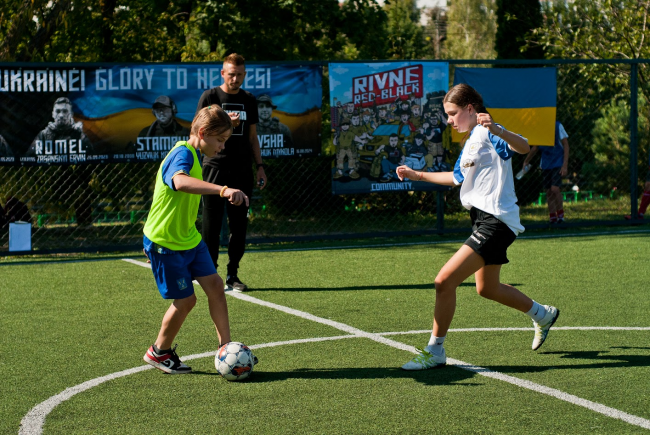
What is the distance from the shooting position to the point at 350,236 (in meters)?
11.9

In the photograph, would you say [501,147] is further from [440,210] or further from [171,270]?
[440,210]

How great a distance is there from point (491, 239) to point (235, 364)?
5.79 feet

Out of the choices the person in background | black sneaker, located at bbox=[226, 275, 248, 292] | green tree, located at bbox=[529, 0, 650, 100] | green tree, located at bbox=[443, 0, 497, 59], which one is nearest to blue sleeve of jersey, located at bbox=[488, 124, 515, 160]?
black sneaker, located at bbox=[226, 275, 248, 292]

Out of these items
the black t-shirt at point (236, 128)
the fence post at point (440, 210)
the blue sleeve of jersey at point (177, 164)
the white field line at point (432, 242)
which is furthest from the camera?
the fence post at point (440, 210)

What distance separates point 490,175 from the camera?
5.20 meters

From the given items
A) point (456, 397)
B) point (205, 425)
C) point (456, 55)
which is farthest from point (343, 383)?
point (456, 55)

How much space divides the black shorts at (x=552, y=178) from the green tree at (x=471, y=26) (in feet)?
135

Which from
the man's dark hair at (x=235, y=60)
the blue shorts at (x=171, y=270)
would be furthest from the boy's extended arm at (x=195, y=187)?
the man's dark hair at (x=235, y=60)

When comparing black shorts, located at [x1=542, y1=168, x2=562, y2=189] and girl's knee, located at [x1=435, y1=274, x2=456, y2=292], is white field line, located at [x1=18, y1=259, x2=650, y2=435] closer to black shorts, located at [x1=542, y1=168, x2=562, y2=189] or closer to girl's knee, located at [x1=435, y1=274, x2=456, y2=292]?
girl's knee, located at [x1=435, y1=274, x2=456, y2=292]

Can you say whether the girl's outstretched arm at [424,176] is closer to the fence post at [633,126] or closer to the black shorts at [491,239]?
the black shorts at [491,239]

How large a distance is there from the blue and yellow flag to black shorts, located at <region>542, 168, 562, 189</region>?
88 cm

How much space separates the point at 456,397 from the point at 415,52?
32.4 metres

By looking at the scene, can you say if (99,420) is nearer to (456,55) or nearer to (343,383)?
(343,383)

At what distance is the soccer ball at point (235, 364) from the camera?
4.89 m
